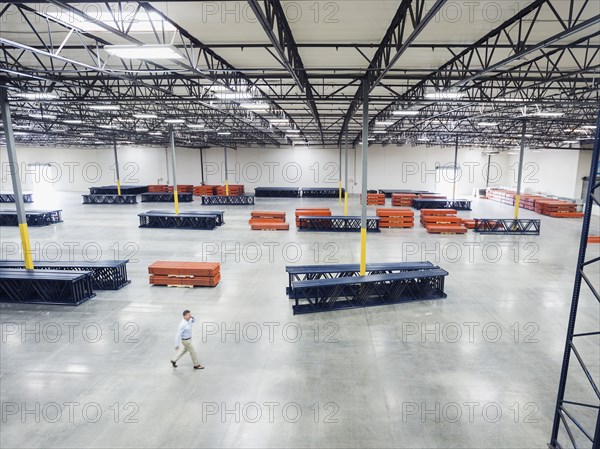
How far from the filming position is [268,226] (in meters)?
21.9

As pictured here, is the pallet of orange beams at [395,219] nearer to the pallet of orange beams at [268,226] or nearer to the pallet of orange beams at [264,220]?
the pallet of orange beams at [268,226]

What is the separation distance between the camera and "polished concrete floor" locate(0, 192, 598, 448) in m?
5.60

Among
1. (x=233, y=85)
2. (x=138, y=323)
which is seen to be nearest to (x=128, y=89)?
(x=233, y=85)

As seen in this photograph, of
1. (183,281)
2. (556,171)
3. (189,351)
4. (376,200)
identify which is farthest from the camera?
(556,171)

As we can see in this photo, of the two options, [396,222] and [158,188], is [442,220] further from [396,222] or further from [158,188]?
[158,188]

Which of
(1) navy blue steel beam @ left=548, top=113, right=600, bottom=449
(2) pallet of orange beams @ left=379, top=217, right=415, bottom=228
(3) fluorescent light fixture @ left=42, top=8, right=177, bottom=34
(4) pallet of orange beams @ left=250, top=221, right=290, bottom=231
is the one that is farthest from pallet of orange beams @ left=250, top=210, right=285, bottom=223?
(1) navy blue steel beam @ left=548, top=113, right=600, bottom=449

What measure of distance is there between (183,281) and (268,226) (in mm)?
10218

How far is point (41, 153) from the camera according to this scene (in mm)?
44906

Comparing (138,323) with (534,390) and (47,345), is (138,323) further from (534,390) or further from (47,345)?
(534,390)

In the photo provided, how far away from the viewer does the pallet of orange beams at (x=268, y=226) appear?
21.9m

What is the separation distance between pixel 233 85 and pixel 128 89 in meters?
5.81

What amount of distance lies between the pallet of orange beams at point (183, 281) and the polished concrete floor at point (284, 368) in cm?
35

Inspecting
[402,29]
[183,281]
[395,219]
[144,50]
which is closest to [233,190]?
[395,219]

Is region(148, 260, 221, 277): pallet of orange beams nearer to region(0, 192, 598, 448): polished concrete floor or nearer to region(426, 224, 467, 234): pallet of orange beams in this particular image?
region(0, 192, 598, 448): polished concrete floor
